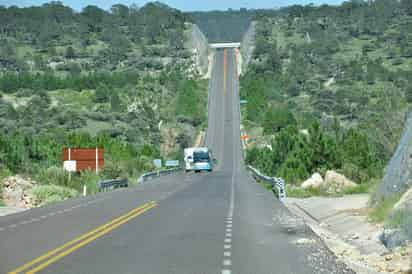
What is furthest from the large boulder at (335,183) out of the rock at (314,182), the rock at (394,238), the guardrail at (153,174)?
the guardrail at (153,174)

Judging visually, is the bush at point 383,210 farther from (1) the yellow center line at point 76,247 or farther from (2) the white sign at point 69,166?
(2) the white sign at point 69,166

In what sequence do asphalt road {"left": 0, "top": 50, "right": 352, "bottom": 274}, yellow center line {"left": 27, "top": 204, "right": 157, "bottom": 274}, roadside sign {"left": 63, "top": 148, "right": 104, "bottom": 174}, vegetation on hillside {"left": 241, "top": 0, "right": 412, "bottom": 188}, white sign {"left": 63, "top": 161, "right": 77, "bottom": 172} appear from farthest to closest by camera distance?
1. roadside sign {"left": 63, "top": 148, "right": 104, "bottom": 174}
2. white sign {"left": 63, "top": 161, "right": 77, "bottom": 172}
3. vegetation on hillside {"left": 241, "top": 0, "right": 412, "bottom": 188}
4. asphalt road {"left": 0, "top": 50, "right": 352, "bottom": 274}
5. yellow center line {"left": 27, "top": 204, "right": 157, "bottom": 274}

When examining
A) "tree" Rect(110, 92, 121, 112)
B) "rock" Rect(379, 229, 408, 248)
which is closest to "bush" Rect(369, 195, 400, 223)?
"rock" Rect(379, 229, 408, 248)

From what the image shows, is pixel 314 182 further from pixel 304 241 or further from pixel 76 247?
pixel 76 247

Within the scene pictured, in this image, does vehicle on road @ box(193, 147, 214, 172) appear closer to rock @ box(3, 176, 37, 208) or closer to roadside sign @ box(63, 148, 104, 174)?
roadside sign @ box(63, 148, 104, 174)

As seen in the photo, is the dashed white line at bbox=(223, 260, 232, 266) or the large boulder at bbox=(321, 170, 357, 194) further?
the large boulder at bbox=(321, 170, 357, 194)

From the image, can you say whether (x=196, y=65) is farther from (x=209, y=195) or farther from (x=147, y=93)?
(x=209, y=195)

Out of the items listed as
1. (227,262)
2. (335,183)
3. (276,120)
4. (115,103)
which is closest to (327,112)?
(276,120)

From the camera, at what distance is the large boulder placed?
1618 inches

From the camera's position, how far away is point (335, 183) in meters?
42.2

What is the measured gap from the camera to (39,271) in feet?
48.6

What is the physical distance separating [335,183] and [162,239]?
75.8 feet

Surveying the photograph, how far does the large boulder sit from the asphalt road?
572cm

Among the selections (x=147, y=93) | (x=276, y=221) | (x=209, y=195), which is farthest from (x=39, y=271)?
(x=147, y=93)
